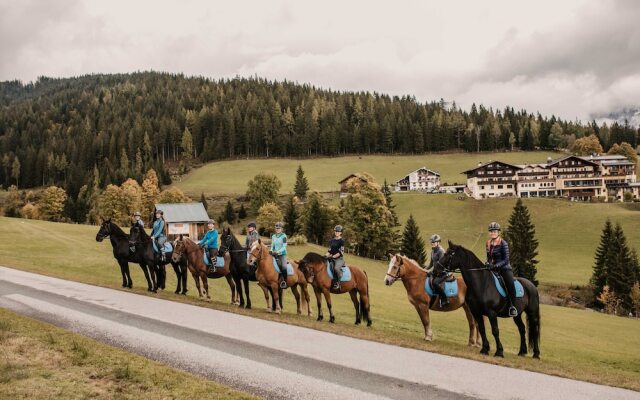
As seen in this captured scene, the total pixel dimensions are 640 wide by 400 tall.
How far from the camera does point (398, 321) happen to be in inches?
1164

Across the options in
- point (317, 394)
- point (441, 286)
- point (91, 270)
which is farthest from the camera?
point (91, 270)

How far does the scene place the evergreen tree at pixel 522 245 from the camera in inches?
2889

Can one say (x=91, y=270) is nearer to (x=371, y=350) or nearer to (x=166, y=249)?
(x=166, y=249)

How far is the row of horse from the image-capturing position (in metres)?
15.8

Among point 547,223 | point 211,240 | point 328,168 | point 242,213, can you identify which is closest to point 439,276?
point 211,240

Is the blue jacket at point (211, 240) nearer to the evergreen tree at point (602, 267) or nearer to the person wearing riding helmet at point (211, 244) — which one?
the person wearing riding helmet at point (211, 244)

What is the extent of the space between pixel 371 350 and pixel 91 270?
31051mm

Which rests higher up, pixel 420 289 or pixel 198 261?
pixel 198 261

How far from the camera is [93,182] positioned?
515ft

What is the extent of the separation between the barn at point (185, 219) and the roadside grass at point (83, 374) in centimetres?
7093

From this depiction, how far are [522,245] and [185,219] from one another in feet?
196

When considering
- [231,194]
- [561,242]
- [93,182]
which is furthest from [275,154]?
[561,242]

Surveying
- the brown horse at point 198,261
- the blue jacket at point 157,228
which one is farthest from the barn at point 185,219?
the brown horse at point 198,261

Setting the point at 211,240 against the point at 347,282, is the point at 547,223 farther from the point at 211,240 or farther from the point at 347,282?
the point at 211,240
